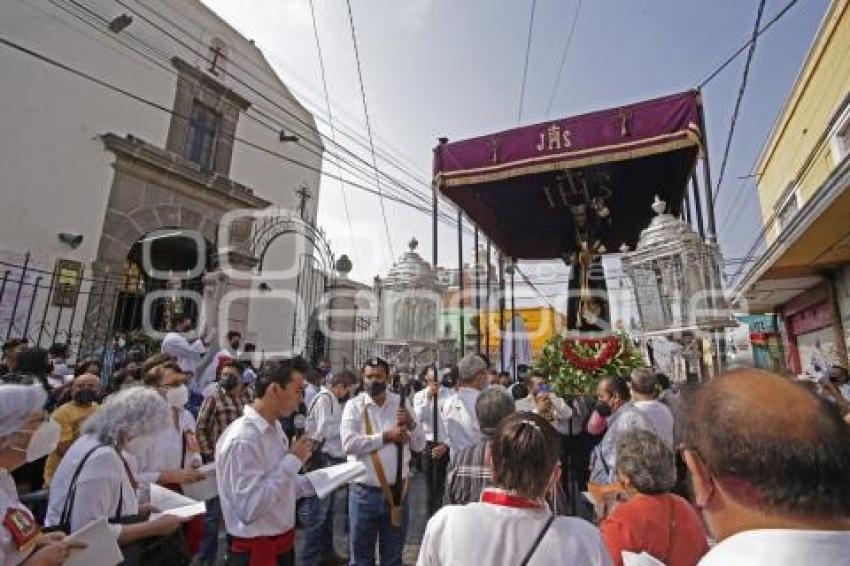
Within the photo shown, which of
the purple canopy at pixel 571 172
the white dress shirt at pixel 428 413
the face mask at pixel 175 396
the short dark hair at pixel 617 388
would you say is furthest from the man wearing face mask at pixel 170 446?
the purple canopy at pixel 571 172

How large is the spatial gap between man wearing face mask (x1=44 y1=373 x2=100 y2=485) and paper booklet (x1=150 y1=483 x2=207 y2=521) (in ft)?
3.91

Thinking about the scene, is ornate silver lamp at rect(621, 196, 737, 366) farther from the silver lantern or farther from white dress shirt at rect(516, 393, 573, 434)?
white dress shirt at rect(516, 393, 573, 434)

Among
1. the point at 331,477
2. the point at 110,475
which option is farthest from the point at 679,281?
the point at 110,475

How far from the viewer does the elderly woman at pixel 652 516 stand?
1.88 metres

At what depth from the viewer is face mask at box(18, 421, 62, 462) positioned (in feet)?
6.41

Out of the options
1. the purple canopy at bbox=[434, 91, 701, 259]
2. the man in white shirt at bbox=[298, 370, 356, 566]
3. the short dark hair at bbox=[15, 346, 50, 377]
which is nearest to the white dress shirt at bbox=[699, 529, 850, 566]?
the man in white shirt at bbox=[298, 370, 356, 566]

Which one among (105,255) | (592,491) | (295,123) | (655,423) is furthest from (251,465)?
(295,123)

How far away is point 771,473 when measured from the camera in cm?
92

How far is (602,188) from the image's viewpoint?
8.33 meters

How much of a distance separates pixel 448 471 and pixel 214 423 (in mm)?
2357

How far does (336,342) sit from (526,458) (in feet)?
35.4

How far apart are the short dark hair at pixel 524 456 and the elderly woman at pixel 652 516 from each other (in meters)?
0.61

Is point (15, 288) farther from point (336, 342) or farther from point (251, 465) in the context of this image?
point (251, 465)

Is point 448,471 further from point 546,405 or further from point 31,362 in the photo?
point 31,362
